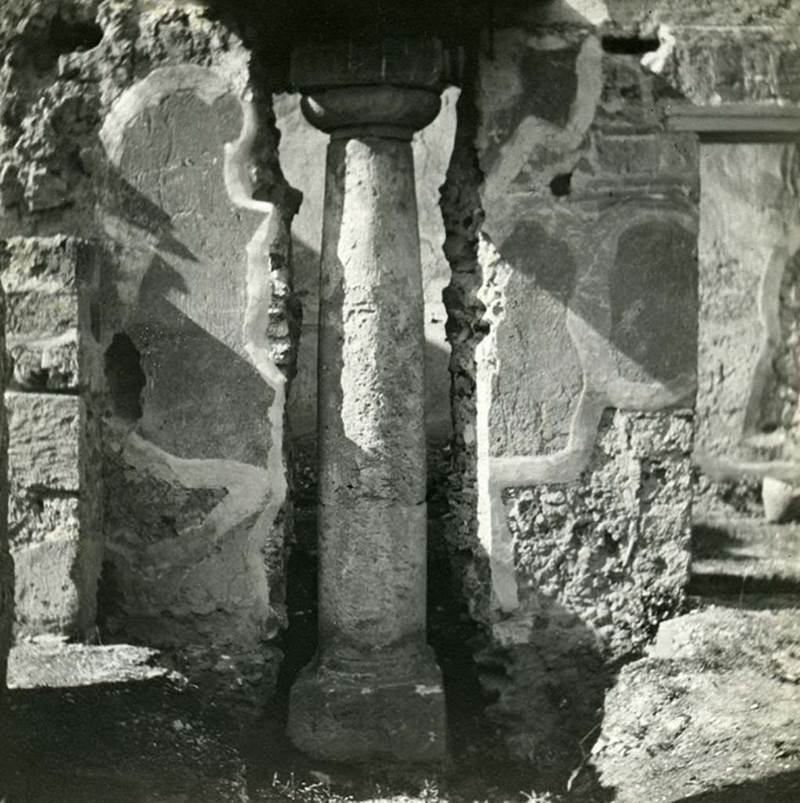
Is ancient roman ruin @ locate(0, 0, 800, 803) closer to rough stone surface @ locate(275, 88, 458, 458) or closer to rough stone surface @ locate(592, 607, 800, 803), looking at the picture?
rough stone surface @ locate(592, 607, 800, 803)

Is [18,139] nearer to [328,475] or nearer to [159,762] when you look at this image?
[328,475]

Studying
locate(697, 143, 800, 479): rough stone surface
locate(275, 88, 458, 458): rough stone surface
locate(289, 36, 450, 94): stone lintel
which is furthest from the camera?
locate(275, 88, 458, 458): rough stone surface

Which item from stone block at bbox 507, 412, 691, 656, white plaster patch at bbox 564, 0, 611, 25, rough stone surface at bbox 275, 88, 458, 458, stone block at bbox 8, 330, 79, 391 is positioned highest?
white plaster patch at bbox 564, 0, 611, 25

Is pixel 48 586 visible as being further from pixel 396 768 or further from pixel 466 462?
pixel 466 462

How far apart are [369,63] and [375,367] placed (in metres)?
0.82

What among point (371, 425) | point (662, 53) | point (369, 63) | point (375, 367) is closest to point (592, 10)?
point (662, 53)

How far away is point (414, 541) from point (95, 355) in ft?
3.45

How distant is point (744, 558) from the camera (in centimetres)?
448

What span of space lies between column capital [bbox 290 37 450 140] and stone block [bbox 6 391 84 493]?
1077 millimetres

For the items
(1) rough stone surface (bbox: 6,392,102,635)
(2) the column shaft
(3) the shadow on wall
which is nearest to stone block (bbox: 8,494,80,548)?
(1) rough stone surface (bbox: 6,392,102,635)

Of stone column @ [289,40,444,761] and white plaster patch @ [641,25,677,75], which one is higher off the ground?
white plaster patch @ [641,25,677,75]

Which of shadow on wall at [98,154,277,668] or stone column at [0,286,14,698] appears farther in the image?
shadow on wall at [98,154,277,668]

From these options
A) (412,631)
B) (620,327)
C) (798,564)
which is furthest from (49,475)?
(798,564)

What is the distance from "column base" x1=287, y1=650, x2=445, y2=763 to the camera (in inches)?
137
